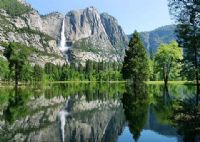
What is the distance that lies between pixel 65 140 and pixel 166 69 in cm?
10286

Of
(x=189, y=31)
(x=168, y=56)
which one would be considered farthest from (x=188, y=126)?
(x=168, y=56)

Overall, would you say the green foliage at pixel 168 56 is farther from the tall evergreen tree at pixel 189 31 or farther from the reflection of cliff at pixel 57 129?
the reflection of cliff at pixel 57 129

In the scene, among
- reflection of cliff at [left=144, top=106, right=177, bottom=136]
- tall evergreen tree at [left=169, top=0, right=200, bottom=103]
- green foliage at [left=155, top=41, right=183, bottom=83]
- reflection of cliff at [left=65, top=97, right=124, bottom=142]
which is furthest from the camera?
green foliage at [left=155, top=41, right=183, bottom=83]

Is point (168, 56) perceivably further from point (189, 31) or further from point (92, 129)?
point (92, 129)

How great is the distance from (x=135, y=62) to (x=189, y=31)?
52.0 metres

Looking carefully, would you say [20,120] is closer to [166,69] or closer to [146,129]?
[146,129]

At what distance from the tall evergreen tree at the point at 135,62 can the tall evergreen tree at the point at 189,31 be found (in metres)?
48.7

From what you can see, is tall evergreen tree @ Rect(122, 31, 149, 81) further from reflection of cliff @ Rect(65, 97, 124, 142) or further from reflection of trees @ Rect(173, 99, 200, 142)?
reflection of trees @ Rect(173, 99, 200, 142)

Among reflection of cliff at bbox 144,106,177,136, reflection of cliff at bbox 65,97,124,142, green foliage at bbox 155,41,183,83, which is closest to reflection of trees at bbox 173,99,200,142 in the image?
reflection of cliff at bbox 144,106,177,136

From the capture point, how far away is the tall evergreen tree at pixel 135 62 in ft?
311

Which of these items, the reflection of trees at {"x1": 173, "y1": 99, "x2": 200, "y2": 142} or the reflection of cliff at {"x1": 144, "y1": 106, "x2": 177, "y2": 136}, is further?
the reflection of cliff at {"x1": 144, "y1": 106, "x2": 177, "y2": 136}

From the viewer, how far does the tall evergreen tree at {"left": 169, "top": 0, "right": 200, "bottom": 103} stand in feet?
130

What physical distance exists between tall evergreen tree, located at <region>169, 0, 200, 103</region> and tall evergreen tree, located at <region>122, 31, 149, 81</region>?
1917 inches

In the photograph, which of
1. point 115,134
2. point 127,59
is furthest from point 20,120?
point 127,59
